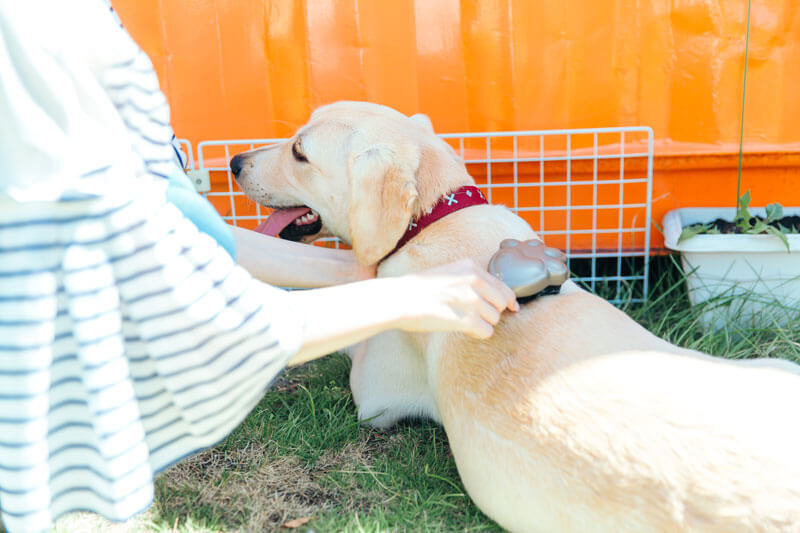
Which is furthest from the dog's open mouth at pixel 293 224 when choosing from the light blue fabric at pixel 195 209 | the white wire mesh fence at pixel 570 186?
the light blue fabric at pixel 195 209

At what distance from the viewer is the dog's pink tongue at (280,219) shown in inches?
88.2

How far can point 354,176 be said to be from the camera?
6.23 feet

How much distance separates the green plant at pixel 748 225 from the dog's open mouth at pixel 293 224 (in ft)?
4.46

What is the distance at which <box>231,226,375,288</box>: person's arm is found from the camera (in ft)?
6.64

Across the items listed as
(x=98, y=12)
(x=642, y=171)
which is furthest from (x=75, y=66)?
(x=642, y=171)

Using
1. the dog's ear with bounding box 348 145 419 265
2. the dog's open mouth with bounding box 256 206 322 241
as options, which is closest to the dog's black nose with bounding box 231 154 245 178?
the dog's open mouth with bounding box 256 206 322 241

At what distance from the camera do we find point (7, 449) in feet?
3.44

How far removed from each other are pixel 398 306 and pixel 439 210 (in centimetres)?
73

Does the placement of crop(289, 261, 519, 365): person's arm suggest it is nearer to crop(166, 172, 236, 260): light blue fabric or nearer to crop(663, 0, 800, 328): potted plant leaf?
crop(166, 172, 236, 260): light blue fabric

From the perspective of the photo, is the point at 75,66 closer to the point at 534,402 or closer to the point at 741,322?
the point at 534,402

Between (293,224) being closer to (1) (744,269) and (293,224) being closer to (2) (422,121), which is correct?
(2) (422,121)

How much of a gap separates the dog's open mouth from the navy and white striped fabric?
3.26ft

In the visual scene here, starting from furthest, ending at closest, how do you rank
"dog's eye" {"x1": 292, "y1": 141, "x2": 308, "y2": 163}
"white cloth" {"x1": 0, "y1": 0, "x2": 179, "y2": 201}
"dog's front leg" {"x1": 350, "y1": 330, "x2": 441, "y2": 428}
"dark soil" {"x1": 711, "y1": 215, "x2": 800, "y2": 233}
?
"dark soil" {"x1": 711, "y1": 215, "x2": 800, "y2": 233}, "dog's eye" {"x1": 292, "y1": 141, "x2": 308, "y2": 163}, "dog's front leg" {"x1": 350, "y1": 330, "x2": 441, "y2": 428}, "white cloth" {"x1": 0, "y1": 0, "x2": 179, "y2": 201}

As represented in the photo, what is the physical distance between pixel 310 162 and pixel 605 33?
141cm
